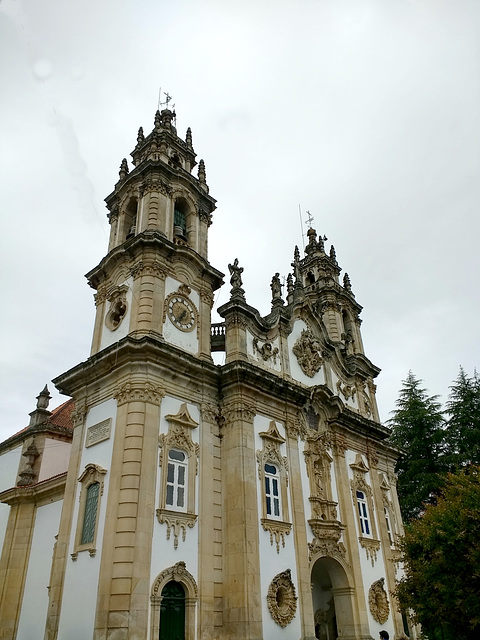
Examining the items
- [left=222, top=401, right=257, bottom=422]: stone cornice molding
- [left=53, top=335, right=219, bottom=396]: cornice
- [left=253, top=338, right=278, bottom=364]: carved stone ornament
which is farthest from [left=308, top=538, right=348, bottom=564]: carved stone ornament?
[left=253, top=338, right=278, bottom=364]: carved stone ornament

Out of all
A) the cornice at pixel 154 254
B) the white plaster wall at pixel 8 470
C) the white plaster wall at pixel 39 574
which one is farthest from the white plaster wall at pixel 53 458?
the cornice at pixel 154 254

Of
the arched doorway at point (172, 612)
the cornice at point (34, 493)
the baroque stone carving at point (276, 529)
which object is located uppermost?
the cornice at point (34, 493)

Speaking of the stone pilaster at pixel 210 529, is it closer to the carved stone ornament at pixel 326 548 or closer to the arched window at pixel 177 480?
the arched window at pixel 177 480

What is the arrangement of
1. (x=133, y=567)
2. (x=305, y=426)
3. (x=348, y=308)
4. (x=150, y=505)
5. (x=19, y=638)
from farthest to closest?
(x=348, y=308) < (x=305, y=426) < (x=19, y=638) < (x=150, y=505) < (x=133, y=567)

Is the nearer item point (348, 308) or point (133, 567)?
point (133, 567)

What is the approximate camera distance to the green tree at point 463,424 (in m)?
35.2

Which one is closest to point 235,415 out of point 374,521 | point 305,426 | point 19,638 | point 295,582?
point 305,426

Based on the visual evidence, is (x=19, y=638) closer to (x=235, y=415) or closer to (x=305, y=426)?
(x=235, y=415)

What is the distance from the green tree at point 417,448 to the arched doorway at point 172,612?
76.8ft

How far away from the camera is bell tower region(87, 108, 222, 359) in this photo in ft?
65.8

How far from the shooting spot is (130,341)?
17750 mm

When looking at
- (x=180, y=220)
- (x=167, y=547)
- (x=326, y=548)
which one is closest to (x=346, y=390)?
(x=326, y=548)

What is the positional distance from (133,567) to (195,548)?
2527mm

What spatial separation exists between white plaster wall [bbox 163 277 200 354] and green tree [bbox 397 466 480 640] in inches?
394
